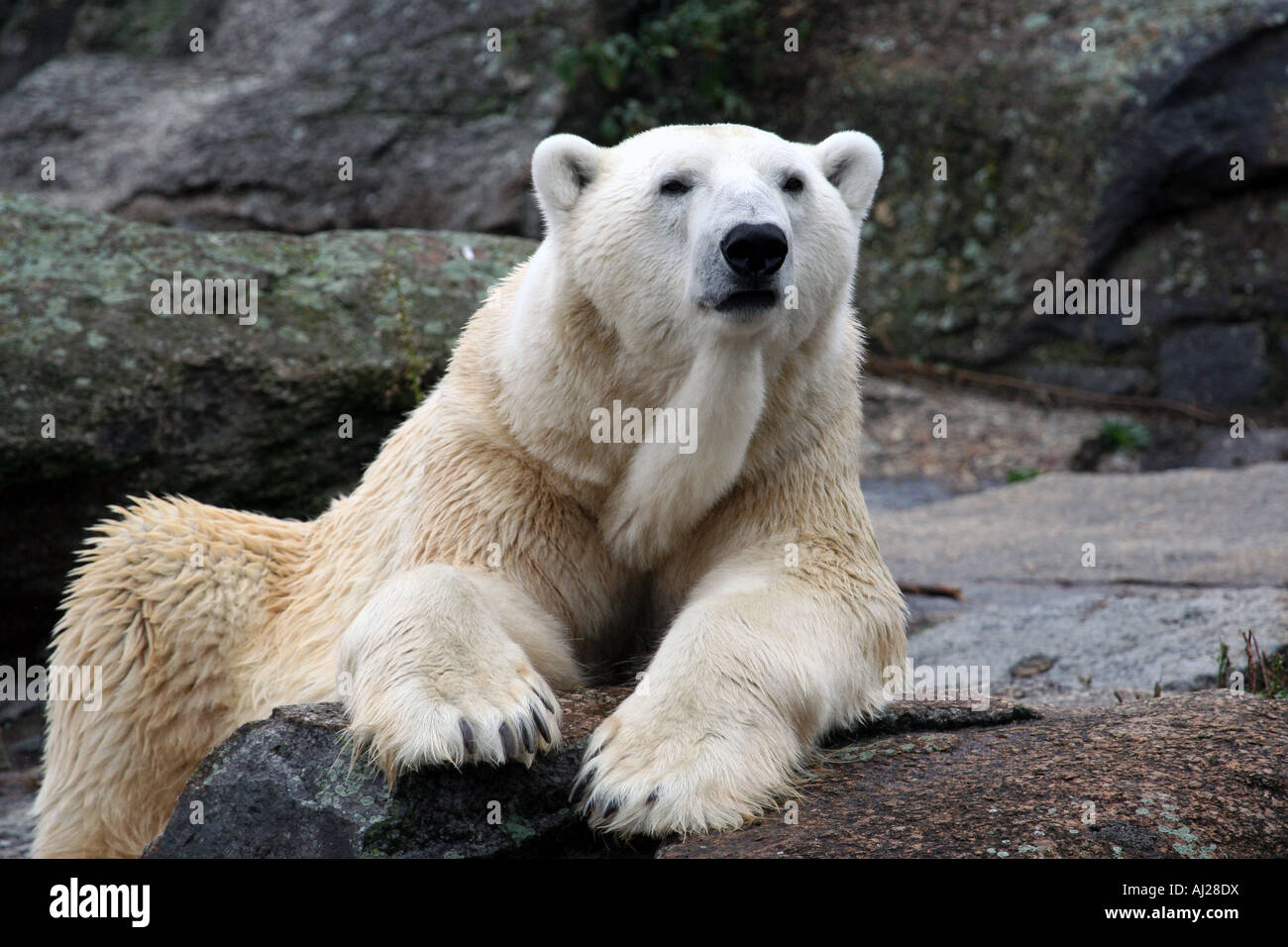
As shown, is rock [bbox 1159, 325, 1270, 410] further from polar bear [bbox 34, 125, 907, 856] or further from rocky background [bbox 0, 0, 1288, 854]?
polar bear [bbox 34, 125, 907, 856]

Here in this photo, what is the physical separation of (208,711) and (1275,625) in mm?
3397

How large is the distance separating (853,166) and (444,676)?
5.79 feet

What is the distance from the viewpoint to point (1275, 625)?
4516 millimetres

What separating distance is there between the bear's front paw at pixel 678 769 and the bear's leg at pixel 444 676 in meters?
0.16

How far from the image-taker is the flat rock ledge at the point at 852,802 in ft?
8.50

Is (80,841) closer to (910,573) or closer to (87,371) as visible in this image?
(87,371)

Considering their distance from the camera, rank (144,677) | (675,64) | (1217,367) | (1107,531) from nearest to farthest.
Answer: (144,677) < (1107,531) < (1217,367) < (675,64)

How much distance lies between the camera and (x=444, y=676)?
Result: 2.84 meters

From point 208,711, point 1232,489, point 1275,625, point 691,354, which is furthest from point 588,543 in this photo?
point 1232,489

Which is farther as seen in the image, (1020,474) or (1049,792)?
(1020,474)
